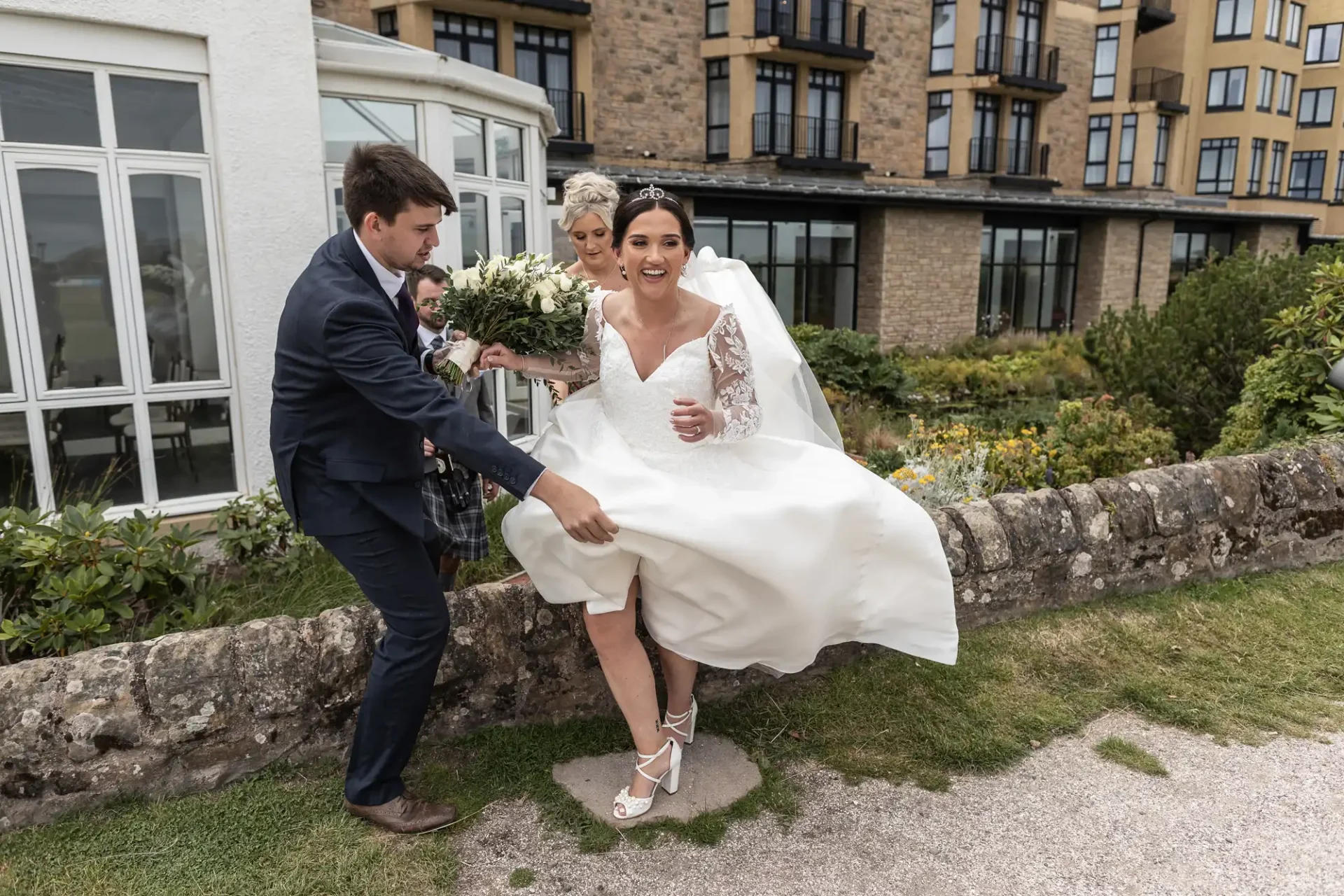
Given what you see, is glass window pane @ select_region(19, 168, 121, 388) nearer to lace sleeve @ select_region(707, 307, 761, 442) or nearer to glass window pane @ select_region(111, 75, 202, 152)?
glass window pane @ select_region(111, 75, 202, 152)

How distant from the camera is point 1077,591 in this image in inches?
179

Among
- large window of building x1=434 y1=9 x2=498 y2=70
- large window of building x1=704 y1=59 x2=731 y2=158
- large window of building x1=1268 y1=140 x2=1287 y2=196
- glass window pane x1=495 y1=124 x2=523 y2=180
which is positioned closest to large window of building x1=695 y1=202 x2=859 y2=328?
large window of building x1=704 y1=59 x2=731 y2=158

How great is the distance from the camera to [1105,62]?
104 feet

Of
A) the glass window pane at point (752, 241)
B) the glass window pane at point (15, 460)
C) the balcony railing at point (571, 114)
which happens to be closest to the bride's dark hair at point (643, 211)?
the glass window pane at point (15, 460)

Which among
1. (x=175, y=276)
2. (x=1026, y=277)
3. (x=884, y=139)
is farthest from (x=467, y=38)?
(x=175, y=276)

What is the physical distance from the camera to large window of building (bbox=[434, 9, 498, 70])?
19.2m

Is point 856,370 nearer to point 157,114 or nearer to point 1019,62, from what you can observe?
point 157,114

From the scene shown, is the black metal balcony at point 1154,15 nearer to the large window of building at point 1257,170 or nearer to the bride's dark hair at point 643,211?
the large window of building at point 1257,170

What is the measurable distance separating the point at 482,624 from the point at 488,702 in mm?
318

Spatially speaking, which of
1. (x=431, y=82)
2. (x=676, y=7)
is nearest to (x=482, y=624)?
(x=431, y=82)

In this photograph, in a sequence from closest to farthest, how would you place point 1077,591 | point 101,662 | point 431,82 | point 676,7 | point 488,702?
point 101,662 → point 488,702 → point 1077,591 → point 431,82 → point 676,7

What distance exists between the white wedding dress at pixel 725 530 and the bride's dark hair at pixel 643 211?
12.4 inches

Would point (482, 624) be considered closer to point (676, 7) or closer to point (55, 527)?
point (55, 527)

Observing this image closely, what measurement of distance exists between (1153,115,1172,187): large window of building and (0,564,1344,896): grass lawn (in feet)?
114
